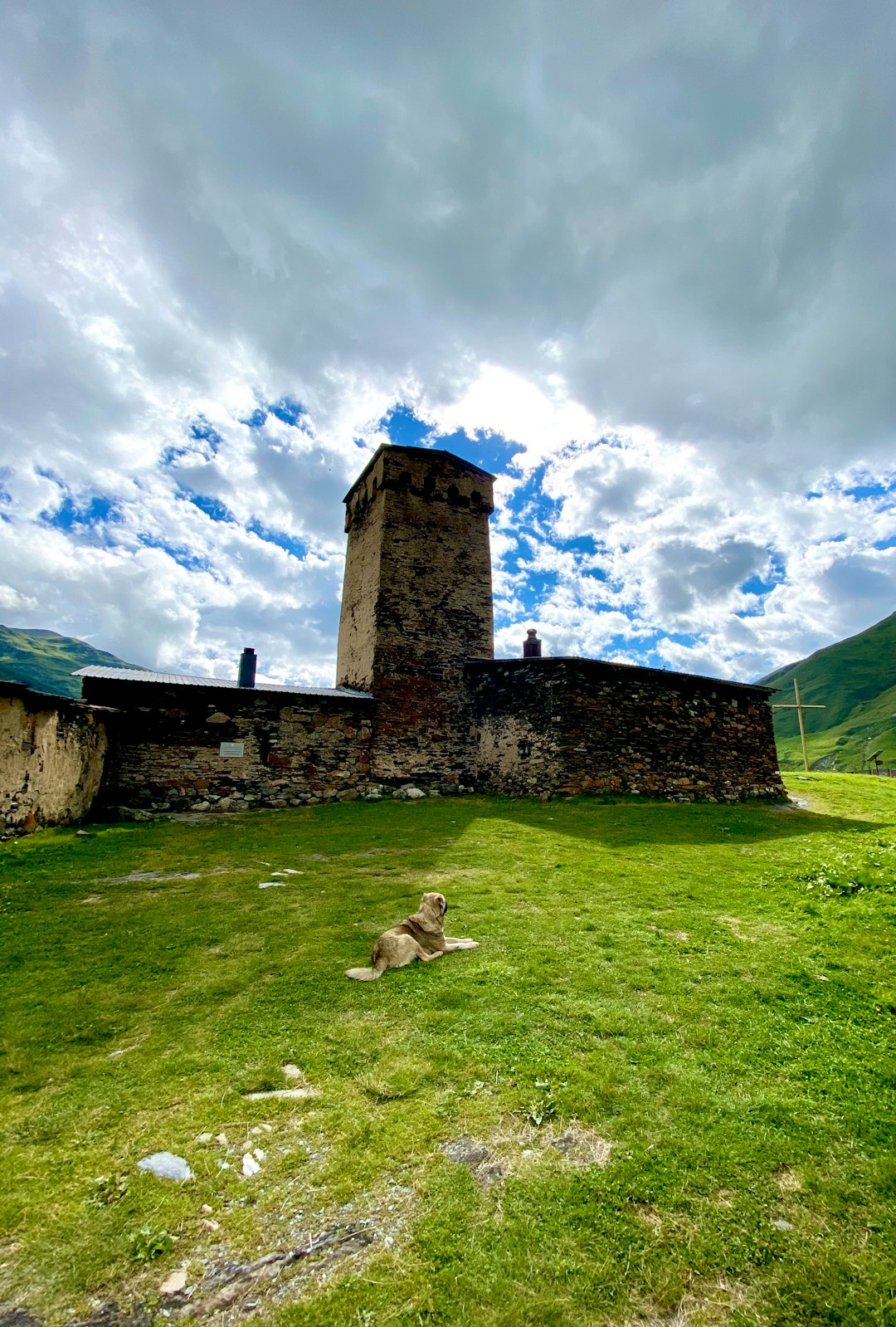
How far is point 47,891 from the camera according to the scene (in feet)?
25.5

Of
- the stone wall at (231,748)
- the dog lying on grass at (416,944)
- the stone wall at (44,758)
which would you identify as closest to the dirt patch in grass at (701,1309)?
the dog lying on grass at (416,944)

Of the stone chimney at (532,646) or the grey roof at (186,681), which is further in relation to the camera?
the stone chimney at (532,646)

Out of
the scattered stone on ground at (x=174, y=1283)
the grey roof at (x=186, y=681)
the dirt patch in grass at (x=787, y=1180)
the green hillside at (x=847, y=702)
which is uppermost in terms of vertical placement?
the green hillside at (x=847, y=702)

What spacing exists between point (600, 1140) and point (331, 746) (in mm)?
14932

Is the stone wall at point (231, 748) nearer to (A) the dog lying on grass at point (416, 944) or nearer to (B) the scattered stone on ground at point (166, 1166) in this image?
(A) the dog lying on grass at point (416, 944)

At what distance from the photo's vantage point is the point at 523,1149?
308 cm

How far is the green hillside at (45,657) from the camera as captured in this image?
432ft

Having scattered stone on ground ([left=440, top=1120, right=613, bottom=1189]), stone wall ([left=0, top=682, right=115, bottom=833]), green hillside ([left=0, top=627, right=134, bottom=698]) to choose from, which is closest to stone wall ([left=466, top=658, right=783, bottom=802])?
stone wall ([left=0, top=682, right=115, bottom=833])

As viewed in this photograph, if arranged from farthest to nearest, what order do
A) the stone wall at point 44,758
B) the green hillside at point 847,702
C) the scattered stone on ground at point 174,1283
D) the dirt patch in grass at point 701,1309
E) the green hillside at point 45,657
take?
the green hillside at point 45,657 < the green hillside at point 847,702 < the stone wall at point 44,758 < the scattered stone on ground at point 174,1283 < the dirt patch in grass at point 701,1309

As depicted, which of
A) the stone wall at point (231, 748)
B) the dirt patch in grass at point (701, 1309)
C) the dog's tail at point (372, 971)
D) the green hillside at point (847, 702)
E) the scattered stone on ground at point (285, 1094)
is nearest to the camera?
the dirt patch in grass at point (701, 1309)

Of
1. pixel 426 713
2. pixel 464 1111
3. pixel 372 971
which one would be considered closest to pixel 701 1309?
A: pixel 464 1111

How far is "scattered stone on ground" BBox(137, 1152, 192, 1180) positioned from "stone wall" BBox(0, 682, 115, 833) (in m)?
9.46

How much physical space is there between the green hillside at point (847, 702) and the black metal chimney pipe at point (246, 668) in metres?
116

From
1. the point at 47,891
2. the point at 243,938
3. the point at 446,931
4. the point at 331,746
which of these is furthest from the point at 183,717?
the point at 446,931
